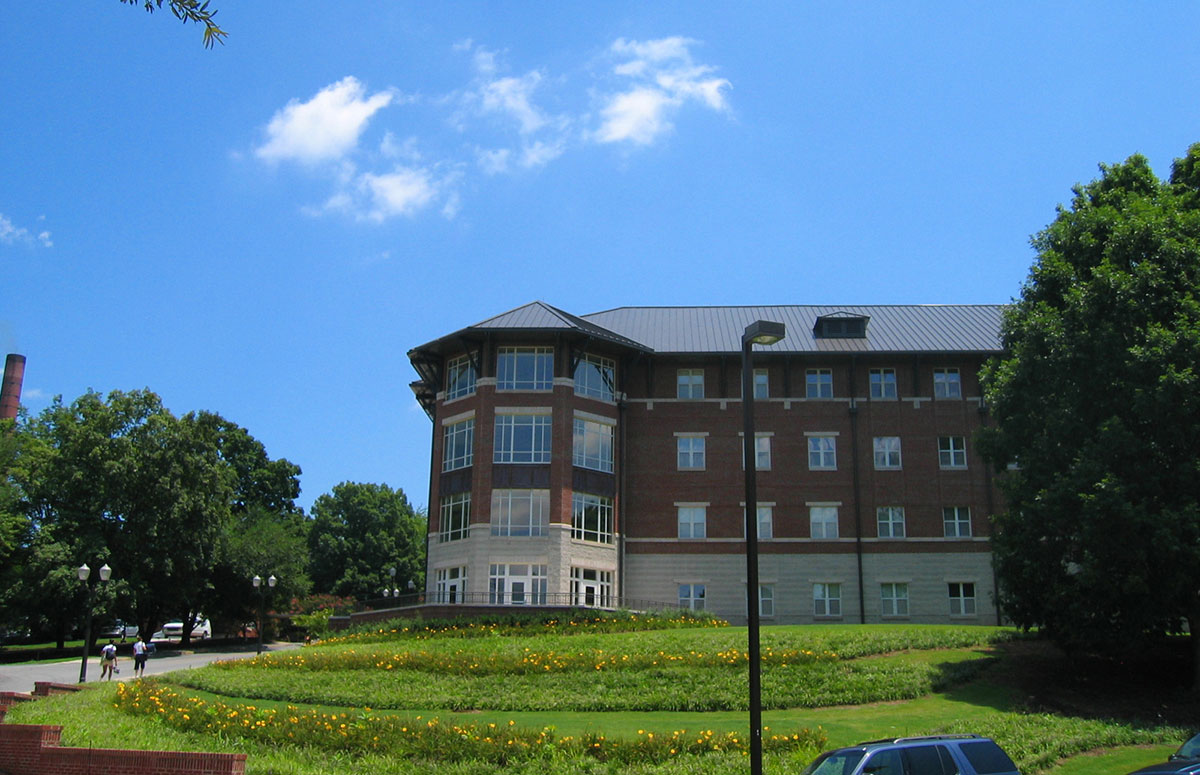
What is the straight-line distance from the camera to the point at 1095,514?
2266 cm

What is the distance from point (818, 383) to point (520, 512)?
15544 millimetres

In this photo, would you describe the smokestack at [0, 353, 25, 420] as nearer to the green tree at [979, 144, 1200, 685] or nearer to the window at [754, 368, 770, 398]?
the window at [754, 368, 770, 398]

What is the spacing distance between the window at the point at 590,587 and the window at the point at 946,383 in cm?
1762

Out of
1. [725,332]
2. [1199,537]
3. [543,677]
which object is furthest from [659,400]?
[1199,537]

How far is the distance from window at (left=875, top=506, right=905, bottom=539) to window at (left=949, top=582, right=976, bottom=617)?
3.21 metres

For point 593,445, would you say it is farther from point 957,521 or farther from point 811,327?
point 957,521

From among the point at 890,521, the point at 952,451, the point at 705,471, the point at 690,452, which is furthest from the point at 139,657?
the point at 952,451

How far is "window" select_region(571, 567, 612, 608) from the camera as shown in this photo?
4288cm

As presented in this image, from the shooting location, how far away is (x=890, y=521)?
153ft

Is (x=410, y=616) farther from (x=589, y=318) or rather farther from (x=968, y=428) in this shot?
(x=968, y=428)

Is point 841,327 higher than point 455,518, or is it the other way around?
point 841,327

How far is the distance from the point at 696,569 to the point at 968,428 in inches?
554

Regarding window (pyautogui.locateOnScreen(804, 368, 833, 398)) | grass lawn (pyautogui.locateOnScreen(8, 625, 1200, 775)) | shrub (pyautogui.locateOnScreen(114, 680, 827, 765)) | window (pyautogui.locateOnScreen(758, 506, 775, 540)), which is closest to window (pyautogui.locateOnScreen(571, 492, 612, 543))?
window (pyautogui.locateOnScreen(758, 506, 775, 540))

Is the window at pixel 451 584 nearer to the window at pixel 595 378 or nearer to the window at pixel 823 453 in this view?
the window at pixel 595 378
